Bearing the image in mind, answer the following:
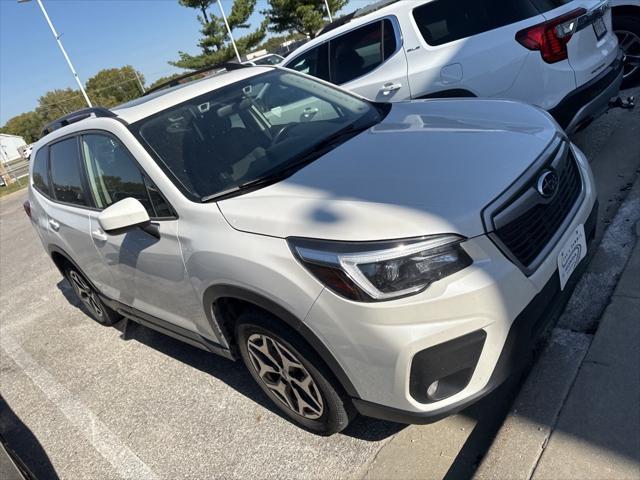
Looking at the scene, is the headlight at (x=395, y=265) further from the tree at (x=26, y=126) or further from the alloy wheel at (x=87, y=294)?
the tree at (x=26, y=126)

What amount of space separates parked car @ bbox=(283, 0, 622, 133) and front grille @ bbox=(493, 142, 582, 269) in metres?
2.01

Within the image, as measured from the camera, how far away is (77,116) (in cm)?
374

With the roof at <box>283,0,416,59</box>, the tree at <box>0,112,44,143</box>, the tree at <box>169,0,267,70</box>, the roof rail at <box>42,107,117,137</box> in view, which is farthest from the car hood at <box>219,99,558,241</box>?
the tree at <box>0,112,44,143</box>

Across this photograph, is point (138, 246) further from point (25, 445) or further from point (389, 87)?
point (389, 87)

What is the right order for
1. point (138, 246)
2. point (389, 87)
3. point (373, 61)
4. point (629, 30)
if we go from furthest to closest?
point (629, 30) < point (373, 61) < point (389, 87) < point (138, 246)

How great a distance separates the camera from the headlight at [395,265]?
1866 mm

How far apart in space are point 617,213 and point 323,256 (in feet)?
8.47

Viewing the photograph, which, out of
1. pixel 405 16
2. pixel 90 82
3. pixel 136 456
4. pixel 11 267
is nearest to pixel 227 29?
pixel 11 267

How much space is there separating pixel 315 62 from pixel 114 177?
3297 millimetres

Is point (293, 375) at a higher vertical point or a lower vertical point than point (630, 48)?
lower

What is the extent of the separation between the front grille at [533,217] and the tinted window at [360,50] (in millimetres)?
3116

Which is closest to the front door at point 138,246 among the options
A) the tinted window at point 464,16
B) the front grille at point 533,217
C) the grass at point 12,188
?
the front grille at point 533,217

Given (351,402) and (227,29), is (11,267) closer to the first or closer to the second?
(351,402)

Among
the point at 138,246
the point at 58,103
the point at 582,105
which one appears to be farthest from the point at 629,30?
the point at 58,103
